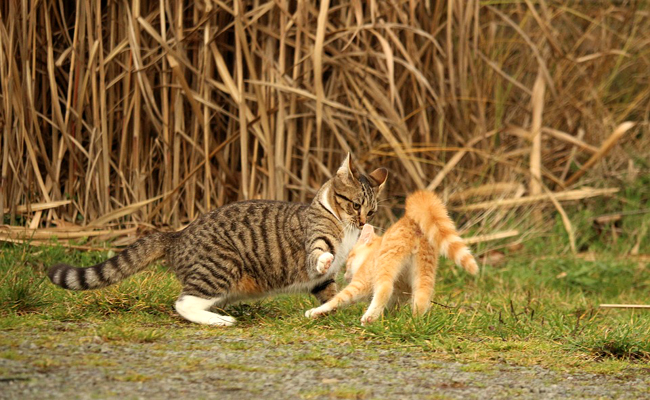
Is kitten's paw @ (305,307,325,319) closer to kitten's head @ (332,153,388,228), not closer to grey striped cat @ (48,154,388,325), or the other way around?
grey striped cat @ (48,154,388,325)

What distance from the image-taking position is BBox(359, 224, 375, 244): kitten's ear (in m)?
4.53

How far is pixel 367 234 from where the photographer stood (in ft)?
15.0

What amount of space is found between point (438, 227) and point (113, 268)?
1.66 metres

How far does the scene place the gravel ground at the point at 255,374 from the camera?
8.90ft

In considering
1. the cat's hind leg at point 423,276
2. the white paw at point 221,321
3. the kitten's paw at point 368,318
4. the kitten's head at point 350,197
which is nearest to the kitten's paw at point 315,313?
the kitten's paw at point 368,318

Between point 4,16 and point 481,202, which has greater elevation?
point 4,16

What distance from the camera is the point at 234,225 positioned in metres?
4.35

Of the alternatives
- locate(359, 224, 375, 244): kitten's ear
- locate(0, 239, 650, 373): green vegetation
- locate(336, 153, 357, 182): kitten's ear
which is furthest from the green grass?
locate(336, 153, 357, 182): kitten's ear

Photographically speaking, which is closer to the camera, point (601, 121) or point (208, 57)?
point (208, 57)

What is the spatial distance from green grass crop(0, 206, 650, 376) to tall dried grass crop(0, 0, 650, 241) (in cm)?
80

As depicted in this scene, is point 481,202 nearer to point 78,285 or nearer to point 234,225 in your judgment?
point 234,225

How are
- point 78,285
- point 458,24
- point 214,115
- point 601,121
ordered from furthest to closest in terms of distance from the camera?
point 601,121, point 458,24, point 214,115, point 78,285

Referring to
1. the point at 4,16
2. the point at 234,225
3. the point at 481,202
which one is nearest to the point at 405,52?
the point at 481,202

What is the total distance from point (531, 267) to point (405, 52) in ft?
6.24
